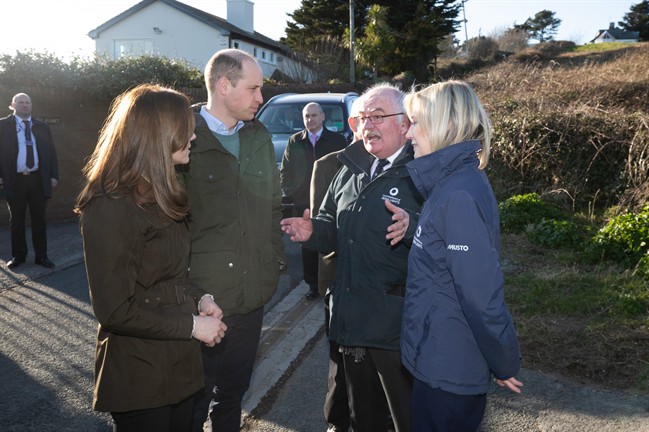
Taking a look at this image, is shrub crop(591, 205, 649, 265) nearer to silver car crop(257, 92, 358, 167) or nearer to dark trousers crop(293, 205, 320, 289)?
dark trousers crop(293, 205, 320, 289)

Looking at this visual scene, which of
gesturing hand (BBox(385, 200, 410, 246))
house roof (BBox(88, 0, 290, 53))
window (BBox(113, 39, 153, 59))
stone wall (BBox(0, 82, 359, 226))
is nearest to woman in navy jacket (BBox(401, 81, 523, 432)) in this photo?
gesturing hand (BBox(385, 200, 410, 246))

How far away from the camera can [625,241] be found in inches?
271

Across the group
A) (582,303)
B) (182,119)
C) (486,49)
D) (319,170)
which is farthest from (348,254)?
(486,49)

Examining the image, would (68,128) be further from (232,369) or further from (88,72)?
(232,369)

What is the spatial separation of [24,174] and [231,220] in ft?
20.0

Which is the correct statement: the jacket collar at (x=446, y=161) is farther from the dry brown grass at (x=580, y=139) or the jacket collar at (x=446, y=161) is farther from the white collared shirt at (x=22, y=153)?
the dry brown grass at (x=580, y=139)

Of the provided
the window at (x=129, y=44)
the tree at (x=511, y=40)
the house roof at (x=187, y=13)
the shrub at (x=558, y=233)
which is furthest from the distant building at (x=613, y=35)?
the shrub at (x=558, y=233)

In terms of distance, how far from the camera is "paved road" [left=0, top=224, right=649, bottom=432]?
386cm

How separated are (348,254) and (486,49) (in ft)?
147

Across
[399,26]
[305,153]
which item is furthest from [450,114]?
[399,26]

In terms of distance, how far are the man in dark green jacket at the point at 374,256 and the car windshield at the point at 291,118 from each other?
6.66m

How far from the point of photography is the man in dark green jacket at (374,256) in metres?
3.01

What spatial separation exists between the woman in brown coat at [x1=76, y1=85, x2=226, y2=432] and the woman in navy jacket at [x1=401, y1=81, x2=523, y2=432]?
0.87 metres

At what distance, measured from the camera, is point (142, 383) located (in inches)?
88.4
